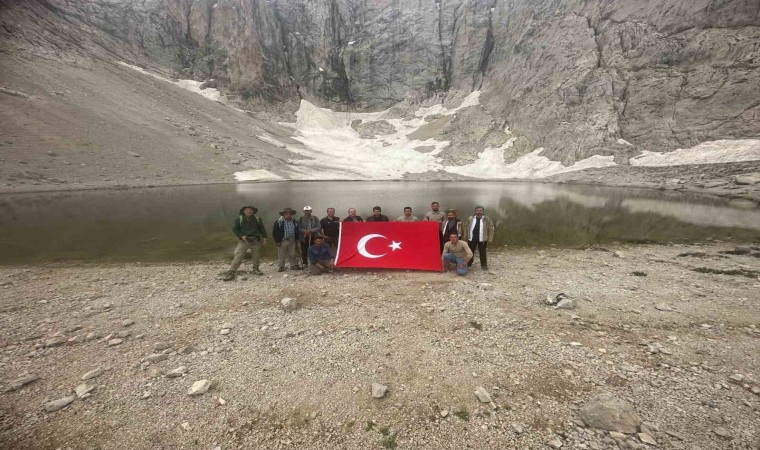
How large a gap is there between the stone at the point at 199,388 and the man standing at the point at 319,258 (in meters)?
5.91

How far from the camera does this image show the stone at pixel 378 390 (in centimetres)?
466

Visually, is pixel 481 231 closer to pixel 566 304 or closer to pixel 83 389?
pixel 566 304

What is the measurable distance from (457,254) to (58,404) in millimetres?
9553

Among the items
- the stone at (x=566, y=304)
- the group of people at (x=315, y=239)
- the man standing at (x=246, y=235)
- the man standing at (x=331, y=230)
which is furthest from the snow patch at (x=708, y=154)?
the man standing at (x=246, y=235)

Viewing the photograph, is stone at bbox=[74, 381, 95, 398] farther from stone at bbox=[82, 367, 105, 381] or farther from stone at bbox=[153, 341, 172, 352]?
stone at bbox=[153, 341, 172, 352]

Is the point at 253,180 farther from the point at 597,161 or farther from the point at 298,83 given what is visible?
the point at 298,83

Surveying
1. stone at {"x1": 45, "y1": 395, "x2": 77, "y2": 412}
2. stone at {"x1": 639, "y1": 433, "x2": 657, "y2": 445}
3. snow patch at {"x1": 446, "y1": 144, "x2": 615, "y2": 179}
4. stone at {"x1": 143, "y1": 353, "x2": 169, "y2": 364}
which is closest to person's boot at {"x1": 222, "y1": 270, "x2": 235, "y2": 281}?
stone at {"x1": 143, "y1": 353, "x2": 169, "y2": 364}

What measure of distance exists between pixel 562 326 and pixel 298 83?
148m

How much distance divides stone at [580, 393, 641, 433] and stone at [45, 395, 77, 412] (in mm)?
7217

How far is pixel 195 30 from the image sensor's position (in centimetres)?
11950

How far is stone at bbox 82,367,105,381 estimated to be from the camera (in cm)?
498

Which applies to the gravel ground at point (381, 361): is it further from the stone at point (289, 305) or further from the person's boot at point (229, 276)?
the person's boot at point (229, 276)

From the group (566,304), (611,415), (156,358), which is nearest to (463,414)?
(611,415)

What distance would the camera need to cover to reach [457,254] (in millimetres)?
10516
